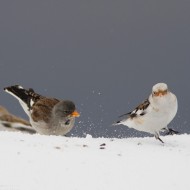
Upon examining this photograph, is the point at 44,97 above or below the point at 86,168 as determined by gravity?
above

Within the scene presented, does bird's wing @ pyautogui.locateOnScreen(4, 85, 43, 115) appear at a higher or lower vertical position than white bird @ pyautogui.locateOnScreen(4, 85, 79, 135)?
higher

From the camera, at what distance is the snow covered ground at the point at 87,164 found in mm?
5633

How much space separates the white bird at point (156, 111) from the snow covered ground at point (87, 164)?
371 millimetres

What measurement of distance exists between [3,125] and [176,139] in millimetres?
2803

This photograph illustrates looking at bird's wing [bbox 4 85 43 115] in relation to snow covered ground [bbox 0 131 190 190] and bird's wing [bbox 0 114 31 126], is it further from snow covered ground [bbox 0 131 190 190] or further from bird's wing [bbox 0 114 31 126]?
snow covered ground [bbox 0 131 190 190]

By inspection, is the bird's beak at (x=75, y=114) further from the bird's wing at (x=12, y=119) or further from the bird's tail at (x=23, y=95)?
the bird's wing at (x=12, y=119)

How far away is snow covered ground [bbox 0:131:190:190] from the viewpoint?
563 cm

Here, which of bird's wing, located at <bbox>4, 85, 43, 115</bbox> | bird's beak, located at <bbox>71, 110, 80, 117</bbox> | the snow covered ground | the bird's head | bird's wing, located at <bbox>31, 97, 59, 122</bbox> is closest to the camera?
the snow covered ground

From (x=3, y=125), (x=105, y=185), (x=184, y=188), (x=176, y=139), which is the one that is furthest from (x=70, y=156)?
(x=3, y=125)

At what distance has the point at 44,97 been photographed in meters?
9.00

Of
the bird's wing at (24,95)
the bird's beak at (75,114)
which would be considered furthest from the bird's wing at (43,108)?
the bird's beak at (75,114)

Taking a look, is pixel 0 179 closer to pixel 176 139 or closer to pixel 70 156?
pixel 70 156

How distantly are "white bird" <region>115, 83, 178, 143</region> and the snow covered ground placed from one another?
0.37 metres

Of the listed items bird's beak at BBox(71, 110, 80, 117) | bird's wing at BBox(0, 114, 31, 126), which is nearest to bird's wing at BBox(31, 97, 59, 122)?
bird's beak at BBox(71, 110, 80, 117)
